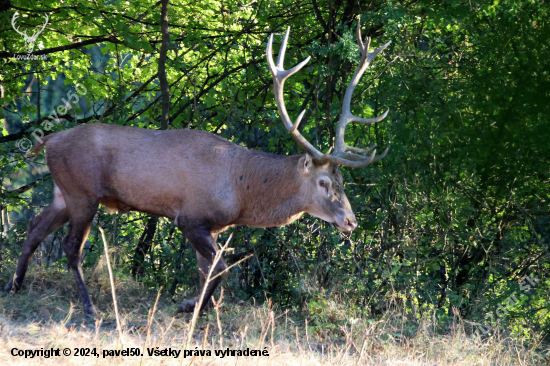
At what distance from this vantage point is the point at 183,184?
18.7 feet

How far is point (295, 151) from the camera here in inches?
303

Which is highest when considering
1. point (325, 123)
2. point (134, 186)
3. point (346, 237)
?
point (325, 123)

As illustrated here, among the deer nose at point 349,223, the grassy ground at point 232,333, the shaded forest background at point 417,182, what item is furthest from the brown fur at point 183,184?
the shaded forest background at point 417,182

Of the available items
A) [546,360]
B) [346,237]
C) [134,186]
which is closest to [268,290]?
[346,237]

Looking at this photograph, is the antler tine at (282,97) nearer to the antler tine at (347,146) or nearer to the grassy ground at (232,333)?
the antler tine at (347,146)

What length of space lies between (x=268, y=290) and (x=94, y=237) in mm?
2499

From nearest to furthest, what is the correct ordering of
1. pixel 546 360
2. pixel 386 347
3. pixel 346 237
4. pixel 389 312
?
pixel 386 347 < pixel 546 360 < pixel 389 312 < pixel 346 237

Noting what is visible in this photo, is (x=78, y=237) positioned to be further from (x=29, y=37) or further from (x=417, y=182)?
(x=29, y=37)

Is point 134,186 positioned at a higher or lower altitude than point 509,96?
lower

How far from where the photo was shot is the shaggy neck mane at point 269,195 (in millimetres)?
5902

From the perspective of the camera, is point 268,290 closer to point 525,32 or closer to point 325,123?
point 325,123

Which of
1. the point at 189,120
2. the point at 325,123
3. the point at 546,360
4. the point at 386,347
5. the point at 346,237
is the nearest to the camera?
the point at 386,347

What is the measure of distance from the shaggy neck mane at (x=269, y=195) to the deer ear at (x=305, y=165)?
0.07 meters

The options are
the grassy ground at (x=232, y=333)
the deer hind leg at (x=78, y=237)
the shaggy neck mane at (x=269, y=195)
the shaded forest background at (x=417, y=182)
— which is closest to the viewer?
the grassy ground at (x=232, y=333)
